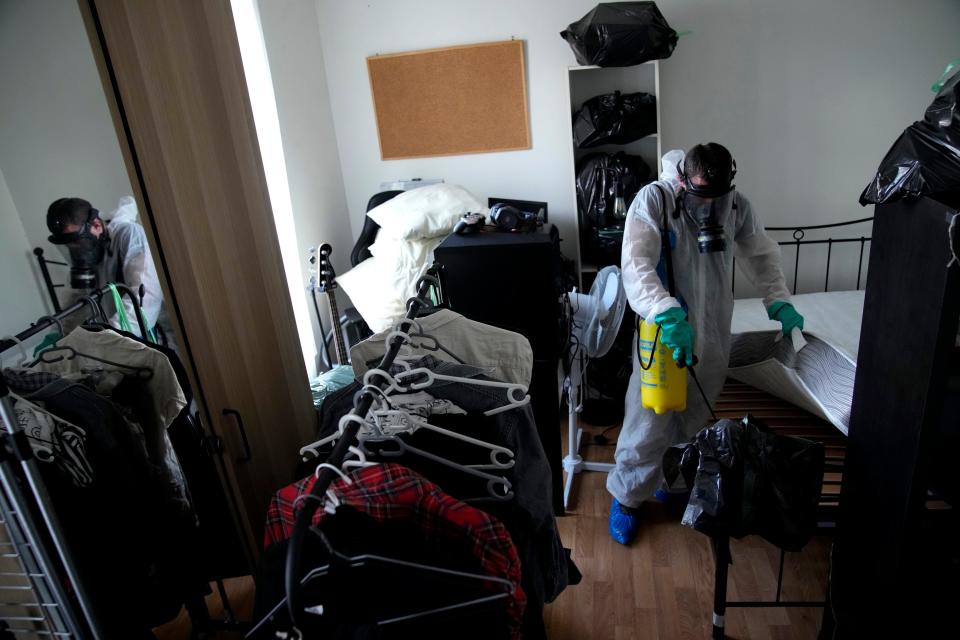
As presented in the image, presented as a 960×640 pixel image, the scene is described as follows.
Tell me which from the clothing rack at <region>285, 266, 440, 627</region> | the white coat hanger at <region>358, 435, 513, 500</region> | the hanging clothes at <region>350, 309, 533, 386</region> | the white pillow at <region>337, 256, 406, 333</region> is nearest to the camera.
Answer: the clothing rack at <region>285, 266, 440, 627</region>

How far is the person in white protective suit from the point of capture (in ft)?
6.72

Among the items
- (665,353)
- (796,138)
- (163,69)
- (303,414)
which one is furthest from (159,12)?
(796,138)

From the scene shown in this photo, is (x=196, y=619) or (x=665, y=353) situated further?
(x=665, y=353)

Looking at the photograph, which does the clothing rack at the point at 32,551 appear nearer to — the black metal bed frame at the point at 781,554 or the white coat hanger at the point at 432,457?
the white coat hanger at the point at 432,457

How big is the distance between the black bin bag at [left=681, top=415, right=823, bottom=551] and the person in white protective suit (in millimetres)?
441

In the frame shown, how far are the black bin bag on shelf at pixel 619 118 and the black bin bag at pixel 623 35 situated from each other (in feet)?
0.77

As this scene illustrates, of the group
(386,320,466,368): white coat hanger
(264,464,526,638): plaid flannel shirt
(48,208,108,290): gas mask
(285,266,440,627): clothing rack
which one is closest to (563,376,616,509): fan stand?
(386,320,466,368): white coat hanger

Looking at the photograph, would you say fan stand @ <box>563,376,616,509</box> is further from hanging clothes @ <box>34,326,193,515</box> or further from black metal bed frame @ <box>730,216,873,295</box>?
hanging clothes @ <box>34,326,193,515</box>

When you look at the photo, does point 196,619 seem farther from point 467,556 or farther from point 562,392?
point 562,392

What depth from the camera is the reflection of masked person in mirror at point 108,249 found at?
1067 millimetres

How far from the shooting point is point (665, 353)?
7.04 feet

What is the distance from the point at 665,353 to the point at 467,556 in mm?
1395

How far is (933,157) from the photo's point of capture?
1.28 meters

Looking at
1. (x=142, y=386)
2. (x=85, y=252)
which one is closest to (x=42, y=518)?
(x=142, y=386)
